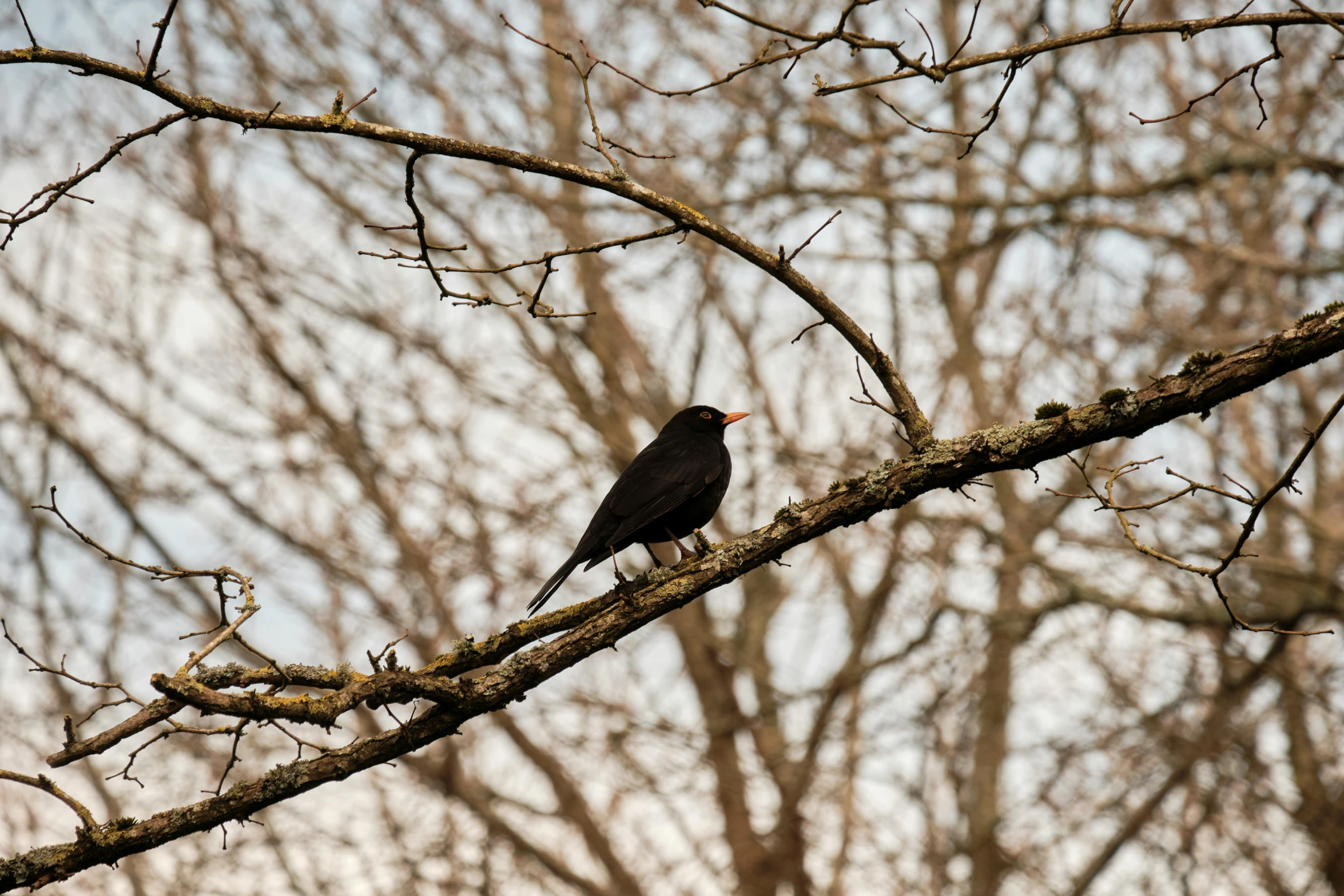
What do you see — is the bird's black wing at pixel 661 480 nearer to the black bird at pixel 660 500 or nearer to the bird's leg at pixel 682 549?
the black bird at pixel 660 500

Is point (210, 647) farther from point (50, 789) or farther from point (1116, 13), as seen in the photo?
point (1116, 13)

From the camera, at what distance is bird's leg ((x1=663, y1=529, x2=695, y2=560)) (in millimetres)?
4192

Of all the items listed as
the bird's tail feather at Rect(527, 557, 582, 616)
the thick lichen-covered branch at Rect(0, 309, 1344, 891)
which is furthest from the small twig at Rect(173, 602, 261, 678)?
the bird's tail feather at Rect(527, 557, 582, 616)

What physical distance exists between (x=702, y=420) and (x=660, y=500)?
166 cm

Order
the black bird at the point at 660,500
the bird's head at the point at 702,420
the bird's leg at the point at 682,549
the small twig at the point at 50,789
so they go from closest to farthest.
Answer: the small twig at the point at 50,789
the bird's leg at the point at 682,549
the black bird at the point at 660,500
the bird's head at the point at 702,420

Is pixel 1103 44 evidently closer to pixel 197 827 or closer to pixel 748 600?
pixel 748 600

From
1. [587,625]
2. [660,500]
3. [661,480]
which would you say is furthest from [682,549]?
[587,625]

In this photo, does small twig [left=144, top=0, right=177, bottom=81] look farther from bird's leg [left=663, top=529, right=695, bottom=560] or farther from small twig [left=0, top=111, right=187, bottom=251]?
bird's leg [left=663, top=529, right=695, bottom=560]

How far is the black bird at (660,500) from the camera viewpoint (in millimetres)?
5043

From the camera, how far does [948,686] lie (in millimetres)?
9617

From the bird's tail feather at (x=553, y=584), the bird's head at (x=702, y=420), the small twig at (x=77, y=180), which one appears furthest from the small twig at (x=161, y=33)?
the bird's head at (x=702, y=420)

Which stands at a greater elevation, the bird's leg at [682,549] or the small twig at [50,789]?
the bird's leg at [682,549]

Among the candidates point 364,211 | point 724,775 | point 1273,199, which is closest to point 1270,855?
point 724,775

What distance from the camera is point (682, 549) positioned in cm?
485
